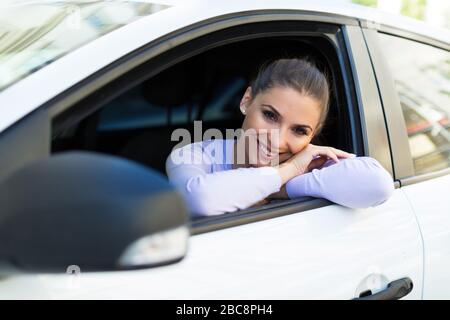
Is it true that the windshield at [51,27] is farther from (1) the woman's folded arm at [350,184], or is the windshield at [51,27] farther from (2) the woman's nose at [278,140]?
(1) the woman's folded arm at [350,184]

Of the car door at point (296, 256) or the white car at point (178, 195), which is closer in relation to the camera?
the white car at point (178, 195)

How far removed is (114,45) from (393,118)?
3.21 ft

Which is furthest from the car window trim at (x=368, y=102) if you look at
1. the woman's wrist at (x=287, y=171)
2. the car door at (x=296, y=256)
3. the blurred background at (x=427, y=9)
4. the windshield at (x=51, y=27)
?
the blurred background at (x=427, y=9)

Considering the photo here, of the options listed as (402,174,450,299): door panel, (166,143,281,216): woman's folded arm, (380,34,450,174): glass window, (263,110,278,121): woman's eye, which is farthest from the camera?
(380,34,450,174): glass window

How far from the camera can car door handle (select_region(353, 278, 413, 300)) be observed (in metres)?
1.55

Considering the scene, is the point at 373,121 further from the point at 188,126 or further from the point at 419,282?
the point at 188,126

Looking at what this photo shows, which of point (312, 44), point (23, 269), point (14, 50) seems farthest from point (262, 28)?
point (23, 269)

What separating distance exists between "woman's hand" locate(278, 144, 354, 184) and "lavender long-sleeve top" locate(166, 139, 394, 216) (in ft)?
0.08

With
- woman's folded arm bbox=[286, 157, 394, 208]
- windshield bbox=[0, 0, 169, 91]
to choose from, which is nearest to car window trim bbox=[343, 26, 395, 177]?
woman's folded arm bbox=[286, 157, 394, 208]

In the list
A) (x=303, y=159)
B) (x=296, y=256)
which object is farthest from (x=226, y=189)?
(x=303, y=159)

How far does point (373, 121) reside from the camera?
70.6 inches

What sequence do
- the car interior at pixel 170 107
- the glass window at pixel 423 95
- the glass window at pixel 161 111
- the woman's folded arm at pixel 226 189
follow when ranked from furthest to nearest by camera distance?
the glass window at pixel 161 111
the car interior at pixel 170 107
the glass window at pixel 423 95
the woman's folded arm at pixel 226 189

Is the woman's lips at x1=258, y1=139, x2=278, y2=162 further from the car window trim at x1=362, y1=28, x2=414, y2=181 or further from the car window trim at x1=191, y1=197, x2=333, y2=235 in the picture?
the car window trim at x1=362, y1=28, x2=414, y2=181

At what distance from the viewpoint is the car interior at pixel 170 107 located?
105 inches
